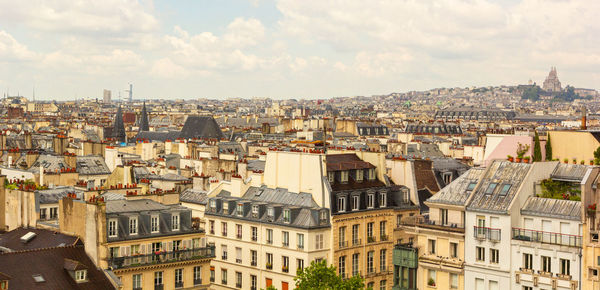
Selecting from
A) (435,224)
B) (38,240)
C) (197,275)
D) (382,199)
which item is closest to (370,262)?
(382,199)

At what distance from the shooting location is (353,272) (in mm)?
43031


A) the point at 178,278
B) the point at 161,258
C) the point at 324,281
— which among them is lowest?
the point at 178,278

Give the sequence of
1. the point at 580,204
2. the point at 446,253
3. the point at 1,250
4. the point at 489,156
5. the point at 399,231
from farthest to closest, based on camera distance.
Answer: the point at 399,231, the point at 489,156, the point at 1,250, the point at 446,253, the point at 580,204

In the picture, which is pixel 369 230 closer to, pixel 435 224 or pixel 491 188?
pixel 435 224

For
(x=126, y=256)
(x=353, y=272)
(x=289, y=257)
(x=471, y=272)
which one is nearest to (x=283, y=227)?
(x=289, y=257)

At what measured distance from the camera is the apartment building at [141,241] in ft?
118

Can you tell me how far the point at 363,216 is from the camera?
43719 millimetres

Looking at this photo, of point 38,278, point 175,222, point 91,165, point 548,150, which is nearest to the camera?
point 38,278

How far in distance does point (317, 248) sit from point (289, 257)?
1.47m

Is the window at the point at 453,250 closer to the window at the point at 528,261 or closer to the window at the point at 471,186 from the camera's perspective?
the window at the point at 471,186

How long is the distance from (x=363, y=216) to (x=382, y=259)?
9.15 ft

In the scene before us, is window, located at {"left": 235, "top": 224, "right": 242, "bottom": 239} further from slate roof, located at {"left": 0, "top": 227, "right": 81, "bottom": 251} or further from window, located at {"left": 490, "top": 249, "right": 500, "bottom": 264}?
window, located at {"left": 490, "top": 249, "right": 500, "bottom": 264}

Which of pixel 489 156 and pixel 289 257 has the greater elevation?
pixel 489 156

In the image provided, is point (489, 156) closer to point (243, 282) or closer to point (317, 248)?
point (317, 248)
